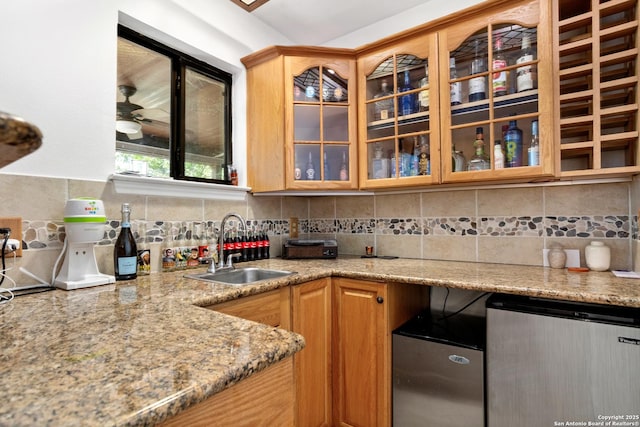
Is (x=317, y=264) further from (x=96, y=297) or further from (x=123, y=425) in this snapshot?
(x=123, y=425)

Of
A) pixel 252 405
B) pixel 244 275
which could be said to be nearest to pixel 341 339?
pixel 244 275

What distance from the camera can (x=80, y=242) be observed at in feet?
4.35

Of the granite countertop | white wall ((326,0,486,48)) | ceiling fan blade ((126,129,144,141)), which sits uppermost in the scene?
white wall ((326,0,486,48))

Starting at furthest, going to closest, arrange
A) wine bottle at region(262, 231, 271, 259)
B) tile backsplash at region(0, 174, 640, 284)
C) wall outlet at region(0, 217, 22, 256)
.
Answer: wine bottle at region(262, 231, 271, 259) → tile backsplash at region(0, 174, 640, 284) → wall outlet at region(0, 217, 22, 256)

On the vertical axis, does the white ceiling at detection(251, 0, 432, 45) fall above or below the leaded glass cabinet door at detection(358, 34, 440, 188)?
above

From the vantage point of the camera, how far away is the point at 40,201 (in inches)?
52.7

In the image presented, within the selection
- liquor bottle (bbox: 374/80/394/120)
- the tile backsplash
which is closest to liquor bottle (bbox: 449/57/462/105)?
liquor bottle (bbox: 374/80/394/120)

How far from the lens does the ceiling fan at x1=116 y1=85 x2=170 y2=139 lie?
177 cm

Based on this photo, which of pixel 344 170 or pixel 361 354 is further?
pixel 344 170

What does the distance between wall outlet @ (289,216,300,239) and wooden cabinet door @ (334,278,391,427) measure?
2.96ft

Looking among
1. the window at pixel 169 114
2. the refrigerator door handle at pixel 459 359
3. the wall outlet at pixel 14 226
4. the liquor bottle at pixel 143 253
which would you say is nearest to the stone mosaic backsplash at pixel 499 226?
the refrigerator door handle at pixel 459 359

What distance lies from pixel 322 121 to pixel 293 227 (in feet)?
2.84

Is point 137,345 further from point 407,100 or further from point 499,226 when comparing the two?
point 499,226

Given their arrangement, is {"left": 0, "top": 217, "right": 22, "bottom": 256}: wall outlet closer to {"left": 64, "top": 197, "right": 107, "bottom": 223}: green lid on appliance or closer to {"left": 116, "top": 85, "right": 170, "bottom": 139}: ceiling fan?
{"left": 64, "top": 197, "right": 107, "bottom": 223}: green lid on appliance
